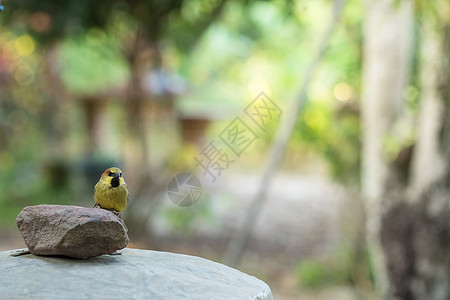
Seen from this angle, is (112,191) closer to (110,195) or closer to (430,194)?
(110,195)

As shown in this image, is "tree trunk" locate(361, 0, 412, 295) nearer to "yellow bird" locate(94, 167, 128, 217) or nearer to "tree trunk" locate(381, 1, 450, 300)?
"tree trunk" locate(381, 1, 450, 300)

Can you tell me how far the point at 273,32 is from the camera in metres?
12.1

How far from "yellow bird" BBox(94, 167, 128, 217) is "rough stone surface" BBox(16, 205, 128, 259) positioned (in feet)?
0.47

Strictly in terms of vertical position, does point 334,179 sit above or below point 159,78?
below

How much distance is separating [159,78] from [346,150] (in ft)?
12.1

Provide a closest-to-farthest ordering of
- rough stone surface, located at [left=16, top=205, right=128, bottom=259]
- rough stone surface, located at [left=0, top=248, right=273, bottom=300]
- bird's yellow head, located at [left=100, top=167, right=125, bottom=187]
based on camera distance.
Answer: rough stone surface, located at [left=0, top=248, right=273, bottom=300]
rough stone surface, located at [left=16, top=205, right=128, bottom=259]
bird's yellow head, located at [left=100, top=167, right=125, bottom=187]

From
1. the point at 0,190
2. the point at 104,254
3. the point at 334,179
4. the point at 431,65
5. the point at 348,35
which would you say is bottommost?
the point at 0,190

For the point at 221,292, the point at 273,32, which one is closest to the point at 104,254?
the point at 221,292

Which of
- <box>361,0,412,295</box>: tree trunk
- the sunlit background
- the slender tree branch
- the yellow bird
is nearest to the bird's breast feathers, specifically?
the yellow bird

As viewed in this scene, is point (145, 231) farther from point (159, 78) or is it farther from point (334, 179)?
point (159, 78)

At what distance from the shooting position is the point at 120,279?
6.46ft

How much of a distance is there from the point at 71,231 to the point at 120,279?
0.74ft

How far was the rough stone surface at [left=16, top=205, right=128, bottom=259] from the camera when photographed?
202 cm

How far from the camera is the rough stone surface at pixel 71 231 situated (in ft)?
6.62
